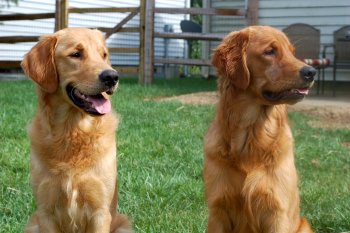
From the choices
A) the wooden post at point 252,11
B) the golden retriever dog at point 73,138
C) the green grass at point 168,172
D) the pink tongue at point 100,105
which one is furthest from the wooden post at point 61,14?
the pink tongue at point 100,105

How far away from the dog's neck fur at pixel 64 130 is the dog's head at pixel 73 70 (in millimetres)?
91

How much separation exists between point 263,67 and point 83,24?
17500 millimetres

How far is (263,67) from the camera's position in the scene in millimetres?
3789

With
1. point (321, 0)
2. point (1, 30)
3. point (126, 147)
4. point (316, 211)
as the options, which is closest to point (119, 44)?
point (1, 30)

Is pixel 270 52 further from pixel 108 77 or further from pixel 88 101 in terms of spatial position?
pixel 88 101

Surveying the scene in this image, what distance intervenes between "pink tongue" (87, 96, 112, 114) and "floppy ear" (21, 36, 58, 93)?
255mm

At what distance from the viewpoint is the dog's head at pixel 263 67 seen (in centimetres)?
367

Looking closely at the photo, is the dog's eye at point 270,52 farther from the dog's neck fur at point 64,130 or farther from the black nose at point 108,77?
the dog's neck fur at point 64,130

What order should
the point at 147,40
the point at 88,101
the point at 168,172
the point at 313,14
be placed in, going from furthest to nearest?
the point at 313,14 < the point at 147,40 < the point at 168,172 < the point at 88,101

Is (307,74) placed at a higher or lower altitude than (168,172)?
higher

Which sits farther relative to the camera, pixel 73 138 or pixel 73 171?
pixel 73 138

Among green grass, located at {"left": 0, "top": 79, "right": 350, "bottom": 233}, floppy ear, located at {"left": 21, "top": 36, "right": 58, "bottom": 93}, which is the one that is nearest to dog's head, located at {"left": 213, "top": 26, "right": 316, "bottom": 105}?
floppy ear, located at {"left": 21, "top": 36, "right": 58, "bottom": 93}

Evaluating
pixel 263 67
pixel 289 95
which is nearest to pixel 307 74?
pixel 289 95

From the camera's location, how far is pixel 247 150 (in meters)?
3.71
